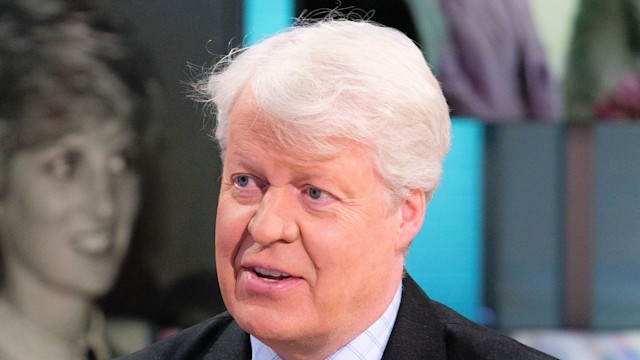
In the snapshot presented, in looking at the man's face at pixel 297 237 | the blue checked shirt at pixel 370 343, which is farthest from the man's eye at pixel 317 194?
the blue checked shirt at pixel 370 343

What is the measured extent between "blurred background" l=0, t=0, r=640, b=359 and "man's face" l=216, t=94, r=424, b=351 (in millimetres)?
2017

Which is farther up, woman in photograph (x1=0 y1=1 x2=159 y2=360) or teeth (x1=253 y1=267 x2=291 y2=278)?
teeth (x1=253 y1=267 x2=291 y2=278)

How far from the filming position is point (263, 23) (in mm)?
3762

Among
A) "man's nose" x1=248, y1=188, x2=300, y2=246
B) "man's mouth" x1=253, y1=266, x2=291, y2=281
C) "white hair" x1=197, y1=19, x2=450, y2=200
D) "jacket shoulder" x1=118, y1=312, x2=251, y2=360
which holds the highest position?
"white hair" x1=197, y1=19, x2=450, y2=200

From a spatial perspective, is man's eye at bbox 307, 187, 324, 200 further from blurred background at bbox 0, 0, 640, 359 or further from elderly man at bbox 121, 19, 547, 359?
blurred background at bbox 0, 0, 640, 359

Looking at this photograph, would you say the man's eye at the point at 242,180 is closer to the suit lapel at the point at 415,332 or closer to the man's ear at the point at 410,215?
the man's ear at the point at 410,215

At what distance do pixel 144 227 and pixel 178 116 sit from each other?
462 millimetres

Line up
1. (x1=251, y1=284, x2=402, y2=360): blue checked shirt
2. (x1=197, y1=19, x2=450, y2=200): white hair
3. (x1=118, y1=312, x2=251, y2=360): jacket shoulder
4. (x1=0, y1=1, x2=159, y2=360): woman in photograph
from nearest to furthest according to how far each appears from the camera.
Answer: (x1=197, y1=19, x2=450, y2=200): white hair → (x1=251, y1=284, x2=402, y2=360): blue checked shirt → (x1=118, y1=312, x2=251, y2=360): jacket shoulder → (x1=0, y1=1, x2=159, y2=360): woman in photograph

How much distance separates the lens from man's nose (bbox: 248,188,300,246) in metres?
1.81

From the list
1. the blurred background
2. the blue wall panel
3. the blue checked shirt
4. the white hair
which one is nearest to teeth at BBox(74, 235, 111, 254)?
the blurred background

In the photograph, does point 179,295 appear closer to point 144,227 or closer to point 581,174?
point 144,227

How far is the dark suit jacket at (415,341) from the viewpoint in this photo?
2.02 meters

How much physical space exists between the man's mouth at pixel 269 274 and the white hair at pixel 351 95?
0.24 m

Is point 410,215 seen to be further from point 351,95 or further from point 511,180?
point 511,180
